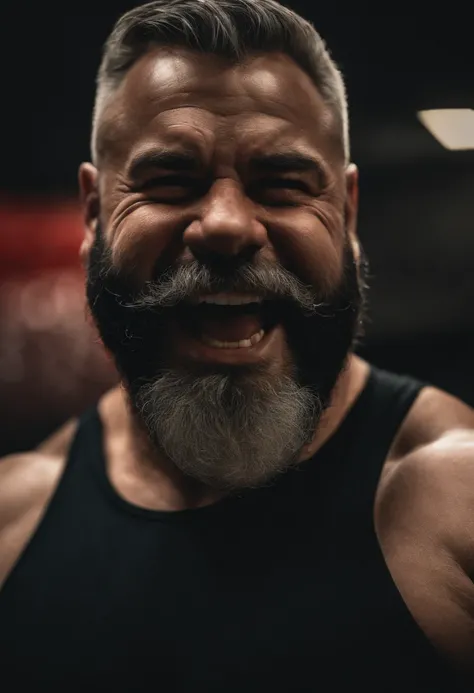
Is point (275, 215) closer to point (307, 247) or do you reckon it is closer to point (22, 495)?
point (307, 247)

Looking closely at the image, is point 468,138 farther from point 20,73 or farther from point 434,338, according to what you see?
point 20,73

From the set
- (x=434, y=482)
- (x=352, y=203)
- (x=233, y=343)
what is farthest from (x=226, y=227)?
(x=434, y=482)

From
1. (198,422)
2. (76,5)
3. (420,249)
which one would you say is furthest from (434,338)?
(76,5)

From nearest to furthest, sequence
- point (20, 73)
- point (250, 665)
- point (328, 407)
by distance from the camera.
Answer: point (250, 665) → point (328, 407) → point (20, 73)

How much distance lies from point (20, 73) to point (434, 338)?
0.83 meters

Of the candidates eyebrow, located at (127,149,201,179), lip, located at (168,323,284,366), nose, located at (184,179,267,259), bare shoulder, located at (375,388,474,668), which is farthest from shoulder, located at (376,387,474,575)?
eyebrow, located at (127,149,201,179)

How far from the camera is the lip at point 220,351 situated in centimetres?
75

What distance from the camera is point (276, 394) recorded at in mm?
768

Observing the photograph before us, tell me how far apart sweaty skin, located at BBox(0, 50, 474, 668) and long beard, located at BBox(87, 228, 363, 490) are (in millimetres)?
25

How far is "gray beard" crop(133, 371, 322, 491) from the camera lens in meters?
0.75

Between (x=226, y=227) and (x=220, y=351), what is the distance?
15 centimetres

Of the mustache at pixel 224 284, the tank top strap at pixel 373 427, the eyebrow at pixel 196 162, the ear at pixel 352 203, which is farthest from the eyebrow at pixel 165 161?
the tank top strap at pixel 373 427

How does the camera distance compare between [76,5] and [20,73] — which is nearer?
[76,5]

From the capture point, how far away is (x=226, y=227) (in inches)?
27.4
